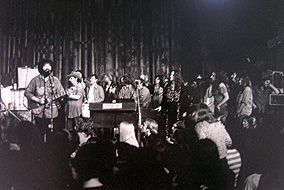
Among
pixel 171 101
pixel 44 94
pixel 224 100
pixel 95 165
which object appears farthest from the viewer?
pixel 224 100

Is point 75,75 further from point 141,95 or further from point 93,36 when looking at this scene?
point 141,95

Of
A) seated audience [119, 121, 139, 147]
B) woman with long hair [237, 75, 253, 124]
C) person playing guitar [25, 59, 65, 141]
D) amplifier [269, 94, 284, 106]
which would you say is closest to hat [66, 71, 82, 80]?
person playing guitar [25, 59, 65, 141]

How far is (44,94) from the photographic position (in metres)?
3.02

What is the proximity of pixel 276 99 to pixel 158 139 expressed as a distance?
1599 mm

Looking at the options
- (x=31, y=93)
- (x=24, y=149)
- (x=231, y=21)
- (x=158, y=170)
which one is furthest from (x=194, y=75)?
(x=24, y=149)

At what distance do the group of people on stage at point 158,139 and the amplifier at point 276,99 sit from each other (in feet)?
0.24

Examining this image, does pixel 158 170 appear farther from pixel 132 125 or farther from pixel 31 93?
pixel 31 93

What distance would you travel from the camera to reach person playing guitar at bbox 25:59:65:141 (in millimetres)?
2988

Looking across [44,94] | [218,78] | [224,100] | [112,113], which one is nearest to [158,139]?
[112,113]

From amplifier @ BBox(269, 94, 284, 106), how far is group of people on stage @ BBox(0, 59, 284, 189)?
74 millimetres

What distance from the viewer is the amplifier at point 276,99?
10.8 ft

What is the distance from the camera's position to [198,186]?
302 centimetres

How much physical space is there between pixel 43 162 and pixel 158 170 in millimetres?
1280

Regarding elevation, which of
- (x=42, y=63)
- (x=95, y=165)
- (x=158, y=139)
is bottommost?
(x=95, y=165)
